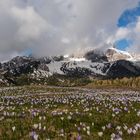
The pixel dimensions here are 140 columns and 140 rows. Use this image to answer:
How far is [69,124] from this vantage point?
13219mm

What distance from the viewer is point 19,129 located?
11867 mm

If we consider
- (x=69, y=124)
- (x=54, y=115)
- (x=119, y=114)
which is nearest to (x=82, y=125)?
(x=69, y=124)

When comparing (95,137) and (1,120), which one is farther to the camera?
(1,120)

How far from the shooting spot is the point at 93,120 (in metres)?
14.6

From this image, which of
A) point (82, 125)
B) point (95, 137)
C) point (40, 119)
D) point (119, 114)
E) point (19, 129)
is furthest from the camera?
point (119, 114)

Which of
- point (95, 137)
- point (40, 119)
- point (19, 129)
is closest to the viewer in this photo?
point (95, 137)

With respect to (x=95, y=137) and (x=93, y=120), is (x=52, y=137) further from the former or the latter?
(x=93, y=120)

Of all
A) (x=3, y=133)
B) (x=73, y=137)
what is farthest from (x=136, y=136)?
(x=3, y=133)

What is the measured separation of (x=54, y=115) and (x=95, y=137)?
4905mm

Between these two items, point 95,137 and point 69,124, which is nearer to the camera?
point 95,137

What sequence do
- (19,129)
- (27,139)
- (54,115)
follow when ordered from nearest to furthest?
1. (27,139)
2. (19,129)
3. (54,115)

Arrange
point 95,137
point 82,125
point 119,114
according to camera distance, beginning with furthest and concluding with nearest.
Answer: point 119,114 < point 82,125 < point 95,137

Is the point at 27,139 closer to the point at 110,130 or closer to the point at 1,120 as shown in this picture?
the point at 110,130

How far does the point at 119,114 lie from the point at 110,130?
490cm
